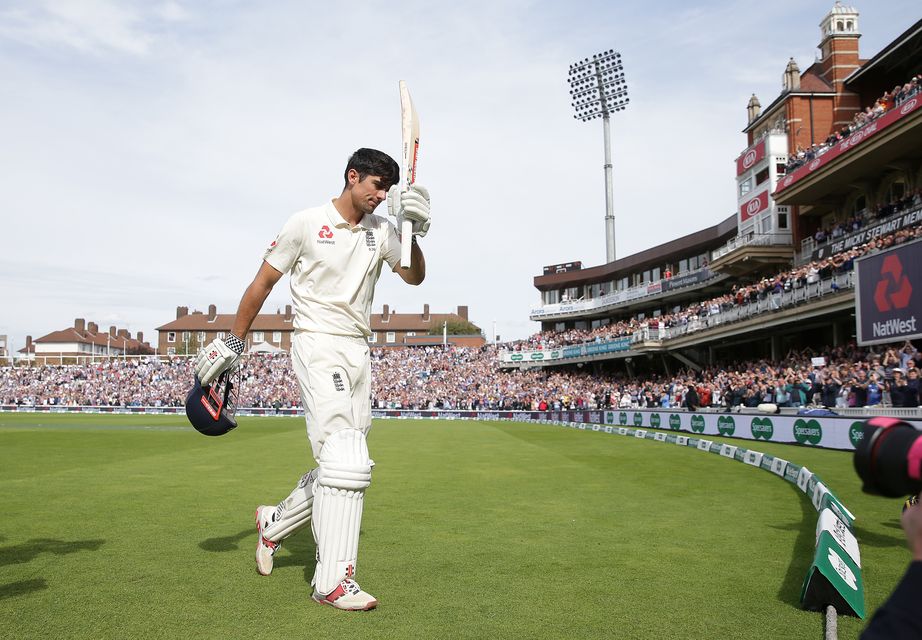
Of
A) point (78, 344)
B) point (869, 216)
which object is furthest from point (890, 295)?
point (78, 344)

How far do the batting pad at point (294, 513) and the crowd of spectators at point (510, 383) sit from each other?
58.6ft

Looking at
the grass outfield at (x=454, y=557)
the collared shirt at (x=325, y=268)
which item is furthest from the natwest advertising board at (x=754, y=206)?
the collared shirt at (x=325, y=268)

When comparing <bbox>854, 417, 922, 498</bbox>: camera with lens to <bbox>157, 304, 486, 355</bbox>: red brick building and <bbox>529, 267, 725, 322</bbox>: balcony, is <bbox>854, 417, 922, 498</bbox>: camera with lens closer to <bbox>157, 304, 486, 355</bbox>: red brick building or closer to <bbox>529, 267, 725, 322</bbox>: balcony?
<bbox>529, 267, 725, 322</bbox>: balcony

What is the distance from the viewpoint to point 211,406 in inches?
193

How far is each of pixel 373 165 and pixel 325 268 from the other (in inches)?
29.9

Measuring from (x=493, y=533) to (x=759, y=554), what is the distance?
232 centimetres

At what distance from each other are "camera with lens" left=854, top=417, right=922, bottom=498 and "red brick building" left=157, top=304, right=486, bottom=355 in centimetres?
10512

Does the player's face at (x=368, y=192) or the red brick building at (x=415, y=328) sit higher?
the red brick building at (x=415, y=328)

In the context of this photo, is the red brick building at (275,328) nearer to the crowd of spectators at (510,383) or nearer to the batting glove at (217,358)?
the crowd of spectators at (510,383)

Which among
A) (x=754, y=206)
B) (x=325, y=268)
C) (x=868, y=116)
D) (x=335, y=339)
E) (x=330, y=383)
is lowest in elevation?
(x=330, y=383)

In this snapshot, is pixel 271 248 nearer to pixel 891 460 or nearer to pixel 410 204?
pixel 410 204

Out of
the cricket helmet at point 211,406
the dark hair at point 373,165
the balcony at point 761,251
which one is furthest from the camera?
the balcony at point 761,251

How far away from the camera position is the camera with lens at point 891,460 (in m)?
1.65

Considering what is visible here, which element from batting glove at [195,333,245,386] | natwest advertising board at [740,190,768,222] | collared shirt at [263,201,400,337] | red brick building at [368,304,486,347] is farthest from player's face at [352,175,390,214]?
red brick building at [368,304,486,347]
